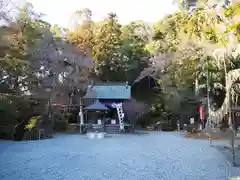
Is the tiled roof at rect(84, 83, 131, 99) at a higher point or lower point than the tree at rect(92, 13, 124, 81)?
lower

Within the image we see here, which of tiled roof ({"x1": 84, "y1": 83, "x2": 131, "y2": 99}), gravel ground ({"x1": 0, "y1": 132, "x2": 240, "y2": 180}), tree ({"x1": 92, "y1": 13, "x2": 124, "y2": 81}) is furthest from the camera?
tree ({"x1": 92, "y1": 13, "x2": 124, "y2": 81})

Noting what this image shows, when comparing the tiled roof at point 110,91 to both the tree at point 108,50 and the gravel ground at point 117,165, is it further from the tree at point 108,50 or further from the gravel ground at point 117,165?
the gravel ground at point 117,165

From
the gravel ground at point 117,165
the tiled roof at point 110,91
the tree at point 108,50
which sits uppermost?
the tree at point 108,50

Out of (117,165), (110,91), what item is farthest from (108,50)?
(117,165)

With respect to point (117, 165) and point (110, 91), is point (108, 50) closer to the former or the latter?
point (110, 91)

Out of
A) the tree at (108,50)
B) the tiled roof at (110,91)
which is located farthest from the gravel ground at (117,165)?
the tree at (108,50)

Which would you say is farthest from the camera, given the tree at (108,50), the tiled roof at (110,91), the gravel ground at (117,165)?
the tree at (108,50)

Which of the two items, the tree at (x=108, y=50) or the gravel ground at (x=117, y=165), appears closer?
the gravel ground at (x=117, y=165)

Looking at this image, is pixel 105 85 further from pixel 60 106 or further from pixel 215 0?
pixel 215 0

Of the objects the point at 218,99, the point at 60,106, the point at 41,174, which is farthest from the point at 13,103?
the point at 218,99

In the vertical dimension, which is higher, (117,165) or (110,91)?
(110,91)

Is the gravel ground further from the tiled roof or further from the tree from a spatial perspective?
the tree

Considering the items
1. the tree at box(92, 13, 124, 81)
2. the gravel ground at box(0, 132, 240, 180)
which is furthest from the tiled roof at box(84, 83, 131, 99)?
the gravel ground at box(0, 132, 240, 180)

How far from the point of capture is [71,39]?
71.3 ft
